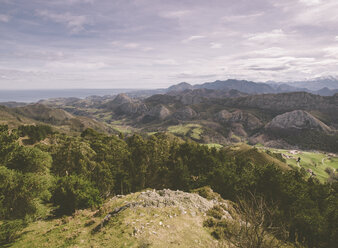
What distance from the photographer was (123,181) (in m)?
54.8

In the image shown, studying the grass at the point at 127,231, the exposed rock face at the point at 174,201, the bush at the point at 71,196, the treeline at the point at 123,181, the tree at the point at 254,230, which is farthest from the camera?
the bush at the point at 71,196

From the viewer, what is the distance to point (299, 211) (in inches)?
1609

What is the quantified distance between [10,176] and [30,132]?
87135 mm

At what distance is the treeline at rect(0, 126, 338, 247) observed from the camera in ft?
91.7

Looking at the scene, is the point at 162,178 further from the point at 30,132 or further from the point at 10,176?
the point at 30,132

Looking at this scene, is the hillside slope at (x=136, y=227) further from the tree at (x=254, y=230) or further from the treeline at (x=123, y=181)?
the tree at (x=254, y=230)

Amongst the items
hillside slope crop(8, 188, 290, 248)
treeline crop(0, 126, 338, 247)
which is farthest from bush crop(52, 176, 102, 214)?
hillside slope crop(8, 188, 290, 248)

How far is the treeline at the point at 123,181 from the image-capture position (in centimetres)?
2795

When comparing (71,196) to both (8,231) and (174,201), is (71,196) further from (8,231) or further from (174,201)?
(174,201)

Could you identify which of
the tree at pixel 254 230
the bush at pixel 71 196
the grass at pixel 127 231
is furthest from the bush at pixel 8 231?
the tree at pixel 254 230

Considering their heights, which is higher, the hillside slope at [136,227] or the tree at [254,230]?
the tree at [254,230]

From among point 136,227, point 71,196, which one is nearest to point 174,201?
point 136,227

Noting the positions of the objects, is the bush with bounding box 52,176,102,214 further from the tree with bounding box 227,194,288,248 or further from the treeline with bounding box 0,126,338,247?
the tree with bounding box 227,194,288,248

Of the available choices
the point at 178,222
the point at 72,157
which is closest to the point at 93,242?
the point at 178,222
